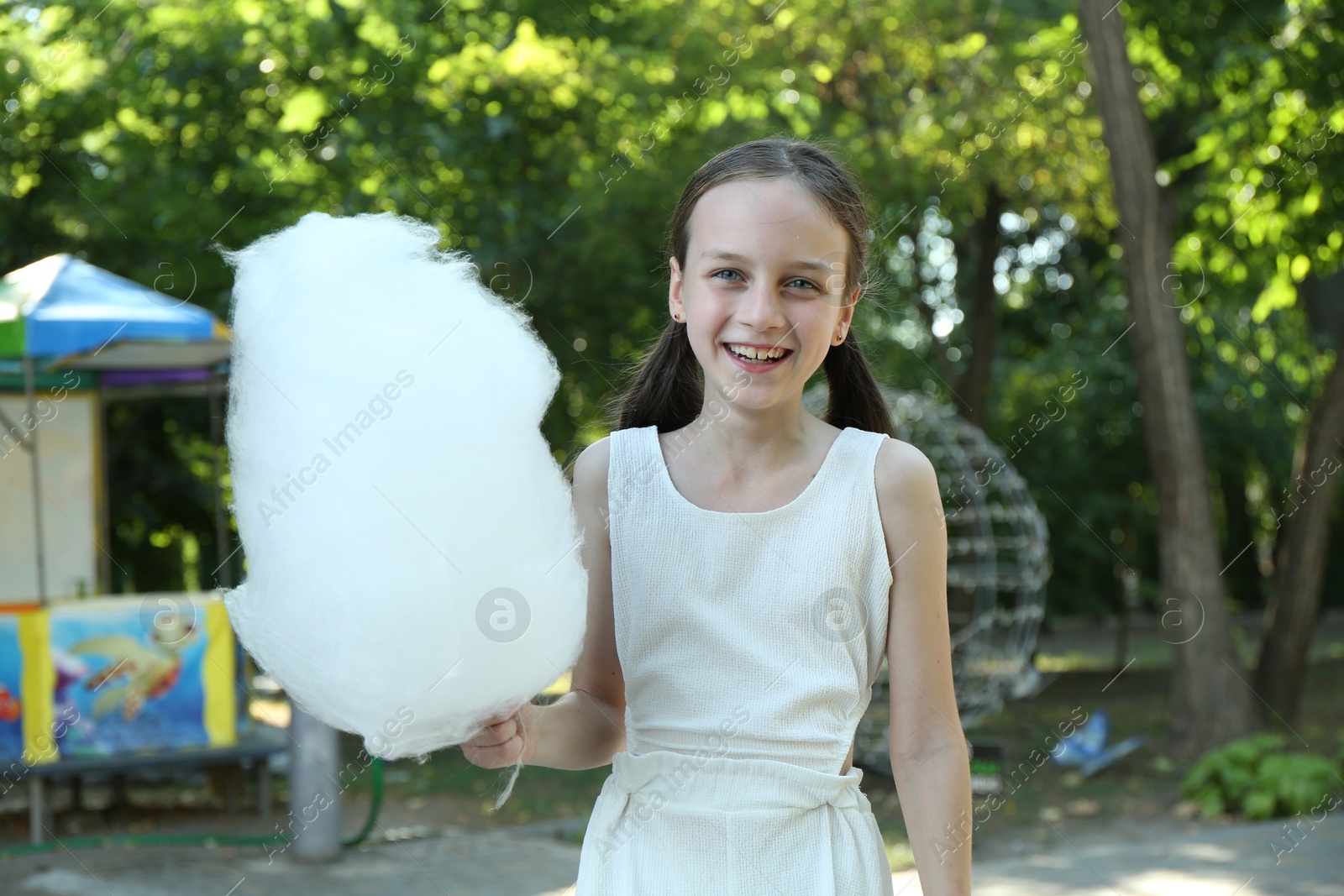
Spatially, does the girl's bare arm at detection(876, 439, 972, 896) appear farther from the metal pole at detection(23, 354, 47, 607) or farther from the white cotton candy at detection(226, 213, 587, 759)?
the metal pole at detection(23, 354, 47, 607)

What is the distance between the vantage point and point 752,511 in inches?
60.5

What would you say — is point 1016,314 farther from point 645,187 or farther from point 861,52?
point 645,187

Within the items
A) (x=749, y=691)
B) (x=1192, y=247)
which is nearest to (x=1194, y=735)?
(x=1192, y=247)

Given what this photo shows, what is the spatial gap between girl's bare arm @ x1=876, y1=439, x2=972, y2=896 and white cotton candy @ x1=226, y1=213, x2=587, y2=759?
0.42m

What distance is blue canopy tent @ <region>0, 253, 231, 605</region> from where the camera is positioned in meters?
5.39

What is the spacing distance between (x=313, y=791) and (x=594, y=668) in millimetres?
4265

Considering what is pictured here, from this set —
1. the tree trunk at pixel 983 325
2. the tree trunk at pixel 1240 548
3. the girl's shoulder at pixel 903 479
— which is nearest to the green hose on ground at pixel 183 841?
A: the girl's shoulder at pixel 903 479

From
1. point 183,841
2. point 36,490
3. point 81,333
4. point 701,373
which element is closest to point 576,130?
point 81,333

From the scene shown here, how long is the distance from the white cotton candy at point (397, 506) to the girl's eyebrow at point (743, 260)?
0.82 feet

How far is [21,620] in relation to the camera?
5.66 m

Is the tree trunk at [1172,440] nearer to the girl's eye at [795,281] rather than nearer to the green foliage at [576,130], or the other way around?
the green foliage at [576,130]

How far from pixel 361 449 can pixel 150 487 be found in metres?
9.05

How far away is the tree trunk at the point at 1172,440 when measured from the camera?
719 cm

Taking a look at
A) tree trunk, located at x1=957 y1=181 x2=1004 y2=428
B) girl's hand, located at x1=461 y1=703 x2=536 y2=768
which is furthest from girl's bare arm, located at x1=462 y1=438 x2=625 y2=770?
tree trunk, located at x1=957 y1=181 x2=1004 y2=428
